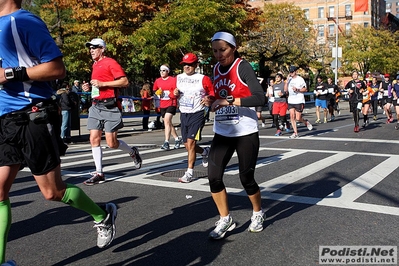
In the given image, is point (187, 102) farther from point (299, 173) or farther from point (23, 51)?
point (23, 51)

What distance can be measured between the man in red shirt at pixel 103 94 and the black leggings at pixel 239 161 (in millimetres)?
2688

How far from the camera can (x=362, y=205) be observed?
18.5 feet

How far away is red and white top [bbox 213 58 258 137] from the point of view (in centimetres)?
454

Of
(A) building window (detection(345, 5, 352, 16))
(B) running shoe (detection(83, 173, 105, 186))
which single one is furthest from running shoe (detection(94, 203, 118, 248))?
(A) building window (detection(345, 5, 352, 16))

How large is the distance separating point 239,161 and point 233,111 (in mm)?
490

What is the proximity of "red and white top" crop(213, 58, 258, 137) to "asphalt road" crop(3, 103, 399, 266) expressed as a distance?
1.01 metres

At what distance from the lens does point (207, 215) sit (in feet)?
17.4

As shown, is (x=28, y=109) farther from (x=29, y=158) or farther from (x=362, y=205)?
(x=362, y=205)

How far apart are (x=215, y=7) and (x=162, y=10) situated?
2747mm

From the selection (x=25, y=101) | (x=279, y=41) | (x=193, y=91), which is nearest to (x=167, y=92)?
(x=193, y=91)

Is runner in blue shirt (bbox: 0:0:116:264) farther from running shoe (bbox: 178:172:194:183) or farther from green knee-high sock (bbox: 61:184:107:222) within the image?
running shoe (bbox: 178:172:194:183)

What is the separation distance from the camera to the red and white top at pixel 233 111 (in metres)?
4.54

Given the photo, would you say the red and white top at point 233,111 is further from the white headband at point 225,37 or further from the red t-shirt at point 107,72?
the red t-shirt at point 107,72

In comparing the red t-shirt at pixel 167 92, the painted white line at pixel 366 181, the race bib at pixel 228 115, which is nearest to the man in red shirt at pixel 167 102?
the red t-shirt at pixel 167 92
